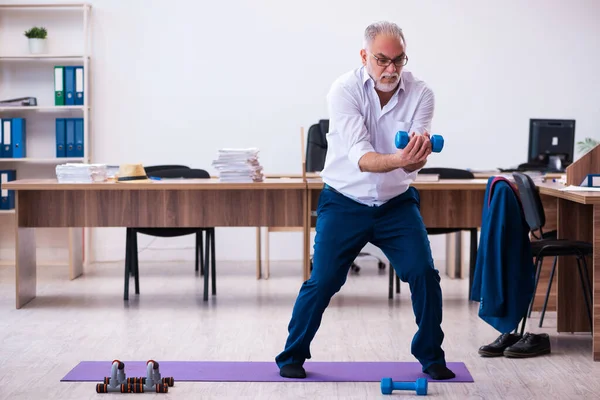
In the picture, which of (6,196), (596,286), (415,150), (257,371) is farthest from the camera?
(6,196)

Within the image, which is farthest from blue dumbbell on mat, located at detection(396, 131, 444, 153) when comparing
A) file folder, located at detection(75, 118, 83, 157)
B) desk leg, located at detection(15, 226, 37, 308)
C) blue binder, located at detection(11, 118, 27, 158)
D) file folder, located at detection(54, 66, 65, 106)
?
blue binder, located at detection(11, 118, 27, 158)

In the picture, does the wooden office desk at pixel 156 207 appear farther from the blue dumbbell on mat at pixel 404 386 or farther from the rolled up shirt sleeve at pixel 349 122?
the blue dumbbell on mat at pixel 404 386

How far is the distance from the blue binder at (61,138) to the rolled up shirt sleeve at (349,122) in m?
4.07

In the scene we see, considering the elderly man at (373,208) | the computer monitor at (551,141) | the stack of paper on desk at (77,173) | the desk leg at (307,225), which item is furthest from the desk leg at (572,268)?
the stack of paper on desk at (77,173)

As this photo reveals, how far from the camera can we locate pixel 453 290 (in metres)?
5.54

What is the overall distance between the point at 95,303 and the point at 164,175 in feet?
3.31

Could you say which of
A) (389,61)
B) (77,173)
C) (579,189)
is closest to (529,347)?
(579,189)

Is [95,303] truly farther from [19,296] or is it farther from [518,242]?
[518,242]

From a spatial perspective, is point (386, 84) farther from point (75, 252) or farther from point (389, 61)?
point (75, 252)

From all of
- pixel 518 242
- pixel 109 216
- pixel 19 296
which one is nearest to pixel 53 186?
pixel 109 216

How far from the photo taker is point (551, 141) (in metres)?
6.38

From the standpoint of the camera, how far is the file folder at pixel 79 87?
664cm

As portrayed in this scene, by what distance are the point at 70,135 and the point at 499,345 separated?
4249 millimetres

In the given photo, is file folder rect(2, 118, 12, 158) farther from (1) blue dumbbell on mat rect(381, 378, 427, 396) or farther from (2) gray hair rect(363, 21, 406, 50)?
(1) blue dumbbell on mat rect(381, 378, 427, 396)
